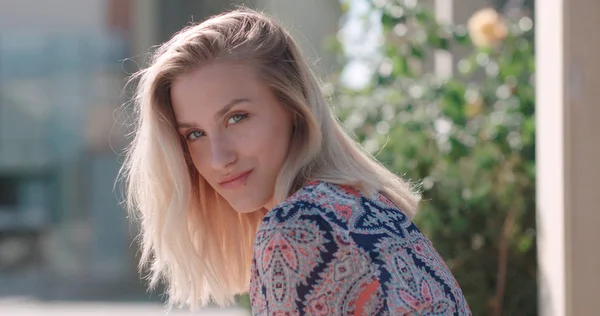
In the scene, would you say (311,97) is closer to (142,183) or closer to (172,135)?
(172,135)

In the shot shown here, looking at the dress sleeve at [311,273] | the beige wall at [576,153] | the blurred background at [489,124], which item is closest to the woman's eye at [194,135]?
the dress sleeve at [311,273]

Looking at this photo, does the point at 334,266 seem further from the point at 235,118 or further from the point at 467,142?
the point at 467,142

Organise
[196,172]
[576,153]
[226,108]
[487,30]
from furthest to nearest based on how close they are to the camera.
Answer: [487,30], [576,153], [196,172], [226,108]

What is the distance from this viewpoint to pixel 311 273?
144 centimetres

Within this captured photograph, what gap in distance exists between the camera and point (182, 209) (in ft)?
6.04

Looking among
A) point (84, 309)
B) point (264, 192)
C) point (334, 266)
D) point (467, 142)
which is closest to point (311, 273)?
point (334, 266)

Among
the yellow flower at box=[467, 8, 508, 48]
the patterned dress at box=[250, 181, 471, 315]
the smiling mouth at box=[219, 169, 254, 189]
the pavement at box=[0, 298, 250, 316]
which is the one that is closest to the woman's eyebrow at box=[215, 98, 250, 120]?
the smiling mouth at box=[219, 169, 254, 189]

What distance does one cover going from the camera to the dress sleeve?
56.4 inches

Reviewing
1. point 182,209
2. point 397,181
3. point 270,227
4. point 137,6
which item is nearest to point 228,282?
point 182,209

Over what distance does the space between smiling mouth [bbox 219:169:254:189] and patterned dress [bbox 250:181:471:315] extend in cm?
23

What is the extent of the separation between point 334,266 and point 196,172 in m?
0.60

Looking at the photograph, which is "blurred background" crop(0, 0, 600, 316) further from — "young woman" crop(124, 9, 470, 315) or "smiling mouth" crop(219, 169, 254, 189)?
"smiling mouth" crop(219, 169, 254, 189)

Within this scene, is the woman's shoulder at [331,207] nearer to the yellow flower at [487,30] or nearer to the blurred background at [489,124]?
the blurred background at [489,124]

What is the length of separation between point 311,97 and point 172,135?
270mm
